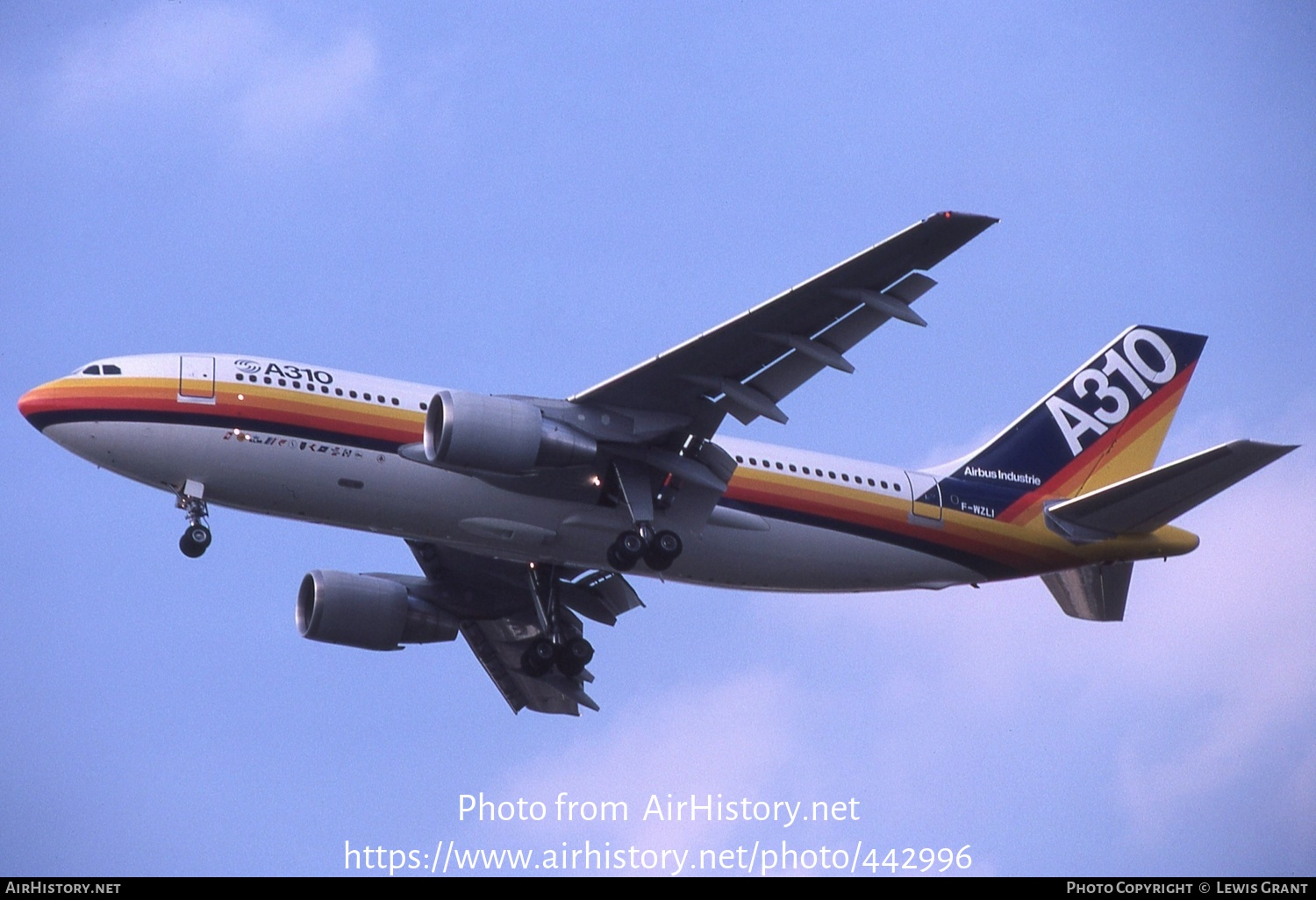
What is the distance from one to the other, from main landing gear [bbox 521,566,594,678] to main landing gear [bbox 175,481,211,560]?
24.9ft

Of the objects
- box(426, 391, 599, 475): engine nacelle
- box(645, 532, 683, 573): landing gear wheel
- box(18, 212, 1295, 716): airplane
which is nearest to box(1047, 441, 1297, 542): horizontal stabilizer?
box(18, 212, 1295, 716): airplane

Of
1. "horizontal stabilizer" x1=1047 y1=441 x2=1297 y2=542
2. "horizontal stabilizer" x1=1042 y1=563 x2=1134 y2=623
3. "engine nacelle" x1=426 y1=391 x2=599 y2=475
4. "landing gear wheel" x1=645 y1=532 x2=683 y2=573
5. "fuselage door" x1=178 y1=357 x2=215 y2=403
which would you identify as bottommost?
"horizontal stabilizer" x1=1042 y1=563 x2=1134 y2=623

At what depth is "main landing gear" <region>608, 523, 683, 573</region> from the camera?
33438 mm

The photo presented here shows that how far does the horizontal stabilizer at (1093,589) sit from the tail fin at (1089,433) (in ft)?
5.49

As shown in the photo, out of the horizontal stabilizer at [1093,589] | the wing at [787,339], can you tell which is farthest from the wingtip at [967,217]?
the horizontal stabilizer at [1093,589]

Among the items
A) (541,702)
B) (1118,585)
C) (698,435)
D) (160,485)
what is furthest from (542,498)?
(1118,585)

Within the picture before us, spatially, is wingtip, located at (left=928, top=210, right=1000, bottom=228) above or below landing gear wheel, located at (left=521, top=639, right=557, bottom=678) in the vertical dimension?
above

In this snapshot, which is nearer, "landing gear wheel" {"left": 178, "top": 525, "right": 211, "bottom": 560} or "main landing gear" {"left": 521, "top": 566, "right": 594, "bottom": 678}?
"landing gear wheel" {"left": 178, "top": 525, "right": 211, "bottom": 560}

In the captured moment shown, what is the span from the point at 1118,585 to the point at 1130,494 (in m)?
2.99

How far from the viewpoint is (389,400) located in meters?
32.6

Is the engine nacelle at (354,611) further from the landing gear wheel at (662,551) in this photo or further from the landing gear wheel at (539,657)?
the landing gear wheel at (662,551)

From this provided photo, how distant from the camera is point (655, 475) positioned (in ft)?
110

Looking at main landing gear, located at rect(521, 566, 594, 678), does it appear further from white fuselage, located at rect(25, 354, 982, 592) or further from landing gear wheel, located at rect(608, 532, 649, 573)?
landing gear wheel, located at rect(608, 532, 649, 573)
